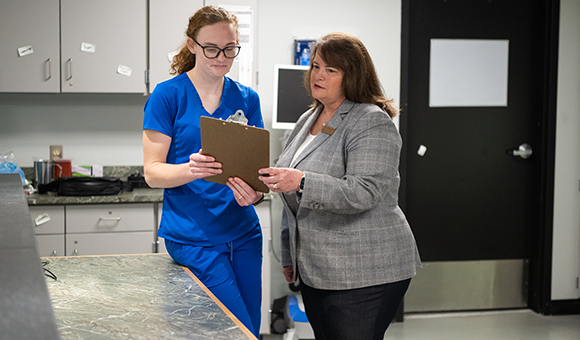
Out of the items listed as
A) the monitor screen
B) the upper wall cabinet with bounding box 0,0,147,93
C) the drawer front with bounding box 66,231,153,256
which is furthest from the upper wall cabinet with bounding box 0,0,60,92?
the monitor screen

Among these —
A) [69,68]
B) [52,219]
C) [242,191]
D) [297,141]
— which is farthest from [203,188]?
[69,68]

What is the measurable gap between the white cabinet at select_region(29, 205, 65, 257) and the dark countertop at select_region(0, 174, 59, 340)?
213 centimetres

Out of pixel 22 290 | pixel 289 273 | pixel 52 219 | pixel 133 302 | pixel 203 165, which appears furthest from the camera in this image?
pixel 52 219

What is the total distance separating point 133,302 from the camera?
3.60 feet

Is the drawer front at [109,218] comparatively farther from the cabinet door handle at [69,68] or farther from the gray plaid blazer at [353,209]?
the gray plaid blazer at [353,209]

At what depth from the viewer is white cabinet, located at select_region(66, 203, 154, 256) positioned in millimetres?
2777

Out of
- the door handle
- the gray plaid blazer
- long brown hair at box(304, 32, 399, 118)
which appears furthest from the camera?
the door handle

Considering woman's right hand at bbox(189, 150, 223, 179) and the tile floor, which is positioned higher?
woman's right hand at bbox(189, 150, 223, 179)

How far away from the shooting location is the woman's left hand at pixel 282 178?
1419 mm

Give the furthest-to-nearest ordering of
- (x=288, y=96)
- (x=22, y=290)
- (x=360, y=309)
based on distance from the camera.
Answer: (x=288, y=96) < (x=360, y=309) < (x=22, y=290)

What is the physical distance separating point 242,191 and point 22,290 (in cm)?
101

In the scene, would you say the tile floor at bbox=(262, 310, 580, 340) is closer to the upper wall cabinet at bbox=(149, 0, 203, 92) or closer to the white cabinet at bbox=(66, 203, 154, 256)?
the white cabinet at bbox=(66, 203, 154, 256)

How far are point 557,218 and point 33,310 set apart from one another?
3.68m

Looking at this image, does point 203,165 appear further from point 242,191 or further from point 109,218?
point 109,218
